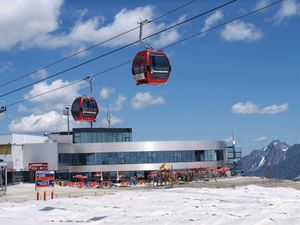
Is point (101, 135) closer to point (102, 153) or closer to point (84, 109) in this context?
point (102, 153)

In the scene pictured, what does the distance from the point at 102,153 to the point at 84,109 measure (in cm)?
4425

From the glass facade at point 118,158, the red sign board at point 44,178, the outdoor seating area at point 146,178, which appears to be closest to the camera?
the red sign board at point 44,178

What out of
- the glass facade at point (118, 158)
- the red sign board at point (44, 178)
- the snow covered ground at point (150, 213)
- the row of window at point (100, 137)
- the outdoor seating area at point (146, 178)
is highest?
the row of window at point (100, 137)

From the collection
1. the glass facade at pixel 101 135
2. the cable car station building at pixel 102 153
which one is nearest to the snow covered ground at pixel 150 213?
the cable car station building at pixel 102 153

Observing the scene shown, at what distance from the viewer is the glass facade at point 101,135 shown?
3671 inches

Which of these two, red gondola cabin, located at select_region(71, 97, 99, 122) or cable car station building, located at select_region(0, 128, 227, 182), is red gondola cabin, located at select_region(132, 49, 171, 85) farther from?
cable car station building, located at select_region(0, 128, 227, 182)

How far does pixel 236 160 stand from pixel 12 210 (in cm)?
8467

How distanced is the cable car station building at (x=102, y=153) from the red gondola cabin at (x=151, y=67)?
56.9 meters

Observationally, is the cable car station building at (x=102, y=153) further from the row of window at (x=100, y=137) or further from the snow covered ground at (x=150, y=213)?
the snow covered ground at (x=150, y=213)

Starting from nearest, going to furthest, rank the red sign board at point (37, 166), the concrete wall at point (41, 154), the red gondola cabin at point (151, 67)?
the red gondola cabin at point (151, 67) < the red sign board at point (37, 166) < the concrete wall at point (41, 154)

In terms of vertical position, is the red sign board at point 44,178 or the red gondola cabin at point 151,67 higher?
the red gondola cabin at point 151,67

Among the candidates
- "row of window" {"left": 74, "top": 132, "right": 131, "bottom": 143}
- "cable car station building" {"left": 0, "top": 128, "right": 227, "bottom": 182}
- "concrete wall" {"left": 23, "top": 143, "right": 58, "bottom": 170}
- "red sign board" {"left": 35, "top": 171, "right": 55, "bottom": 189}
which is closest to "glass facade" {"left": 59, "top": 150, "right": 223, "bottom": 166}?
"cable car station building" {"left": 0, "top": 128, "right": 227, "bottom": 182}

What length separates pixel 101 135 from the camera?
95.7 m

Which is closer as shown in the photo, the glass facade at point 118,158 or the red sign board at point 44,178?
the red sign board at point 44,178
